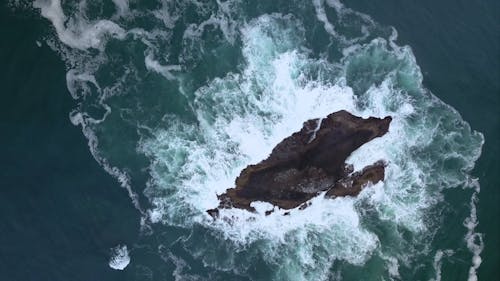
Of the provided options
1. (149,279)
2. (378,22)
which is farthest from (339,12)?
(149,279)

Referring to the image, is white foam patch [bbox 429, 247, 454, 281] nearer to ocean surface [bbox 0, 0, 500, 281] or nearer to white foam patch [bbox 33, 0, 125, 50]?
ocean surface [bbox 0, 0, 500, 281]

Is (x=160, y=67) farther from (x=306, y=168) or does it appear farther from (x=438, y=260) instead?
(x=438, y=260)

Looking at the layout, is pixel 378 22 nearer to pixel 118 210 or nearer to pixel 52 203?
pixel 118 210

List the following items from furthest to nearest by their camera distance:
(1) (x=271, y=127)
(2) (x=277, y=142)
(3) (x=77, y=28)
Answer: (1) (x=271, y=127) → (2) (x=277, y=142) → (3) (x=77, y=28)

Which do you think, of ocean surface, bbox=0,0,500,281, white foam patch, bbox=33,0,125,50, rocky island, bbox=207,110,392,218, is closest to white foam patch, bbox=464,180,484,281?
ocean surface, bbox=0,0,500,281

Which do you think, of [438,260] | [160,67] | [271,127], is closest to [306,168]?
[271,127]

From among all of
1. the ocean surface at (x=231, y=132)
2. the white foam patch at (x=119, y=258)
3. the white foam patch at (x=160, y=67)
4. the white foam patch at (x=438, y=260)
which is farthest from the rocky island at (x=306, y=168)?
the white foam patch at (x=160, y=67)

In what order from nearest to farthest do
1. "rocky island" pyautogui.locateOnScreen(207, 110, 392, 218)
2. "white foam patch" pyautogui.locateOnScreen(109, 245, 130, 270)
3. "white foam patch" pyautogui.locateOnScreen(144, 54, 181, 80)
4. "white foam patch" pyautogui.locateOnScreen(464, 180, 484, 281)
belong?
"white foam patch" pyautogui.locateOnScreen(109, 245, 130, 270), "rocky island" pyautogui.locateOnScreen(207, 110, 392, 218), "white foam patch" pyautogui.locateOnScreen(144, 54, 181, 80), "white foam patch" pyautogui.locateOnScreen(464, 180, 484, 281)
